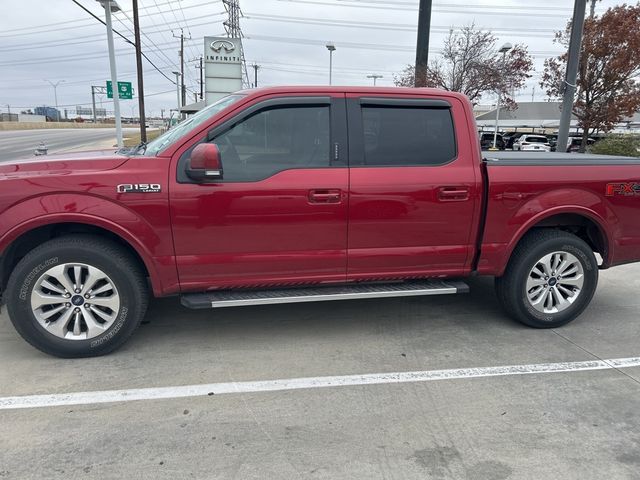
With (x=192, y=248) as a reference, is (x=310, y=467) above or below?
below

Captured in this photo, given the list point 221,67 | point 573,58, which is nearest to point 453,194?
point 573,58

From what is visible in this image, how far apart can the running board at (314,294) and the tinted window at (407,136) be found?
40.4 inches

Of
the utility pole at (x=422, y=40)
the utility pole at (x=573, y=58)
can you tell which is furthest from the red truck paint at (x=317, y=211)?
the utility pole at (x=422, y=40)

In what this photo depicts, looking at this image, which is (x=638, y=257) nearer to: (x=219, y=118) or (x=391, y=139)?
(x=391, y=139)

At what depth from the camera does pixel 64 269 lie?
11.6 ft

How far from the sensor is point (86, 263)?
3.56m

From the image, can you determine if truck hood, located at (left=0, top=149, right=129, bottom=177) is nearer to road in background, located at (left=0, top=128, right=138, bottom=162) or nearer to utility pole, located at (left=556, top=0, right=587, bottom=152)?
utility pole, located at (left=556, top=0, right=587, bottom=152)

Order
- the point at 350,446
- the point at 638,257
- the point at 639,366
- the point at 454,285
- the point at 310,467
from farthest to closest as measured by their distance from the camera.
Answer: the point at 638,257 < the point at 454,285 < the point at 639,366 < the point at 350,446 < the point at 310,467

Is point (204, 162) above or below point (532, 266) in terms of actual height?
above

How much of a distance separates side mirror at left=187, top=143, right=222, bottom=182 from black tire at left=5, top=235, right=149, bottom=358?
837 millimetres

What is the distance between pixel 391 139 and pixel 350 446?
2348 millimetres

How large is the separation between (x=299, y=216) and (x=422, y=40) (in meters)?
12.7

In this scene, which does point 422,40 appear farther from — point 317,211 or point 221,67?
point 317,211

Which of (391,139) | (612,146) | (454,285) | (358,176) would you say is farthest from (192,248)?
(612,146)
